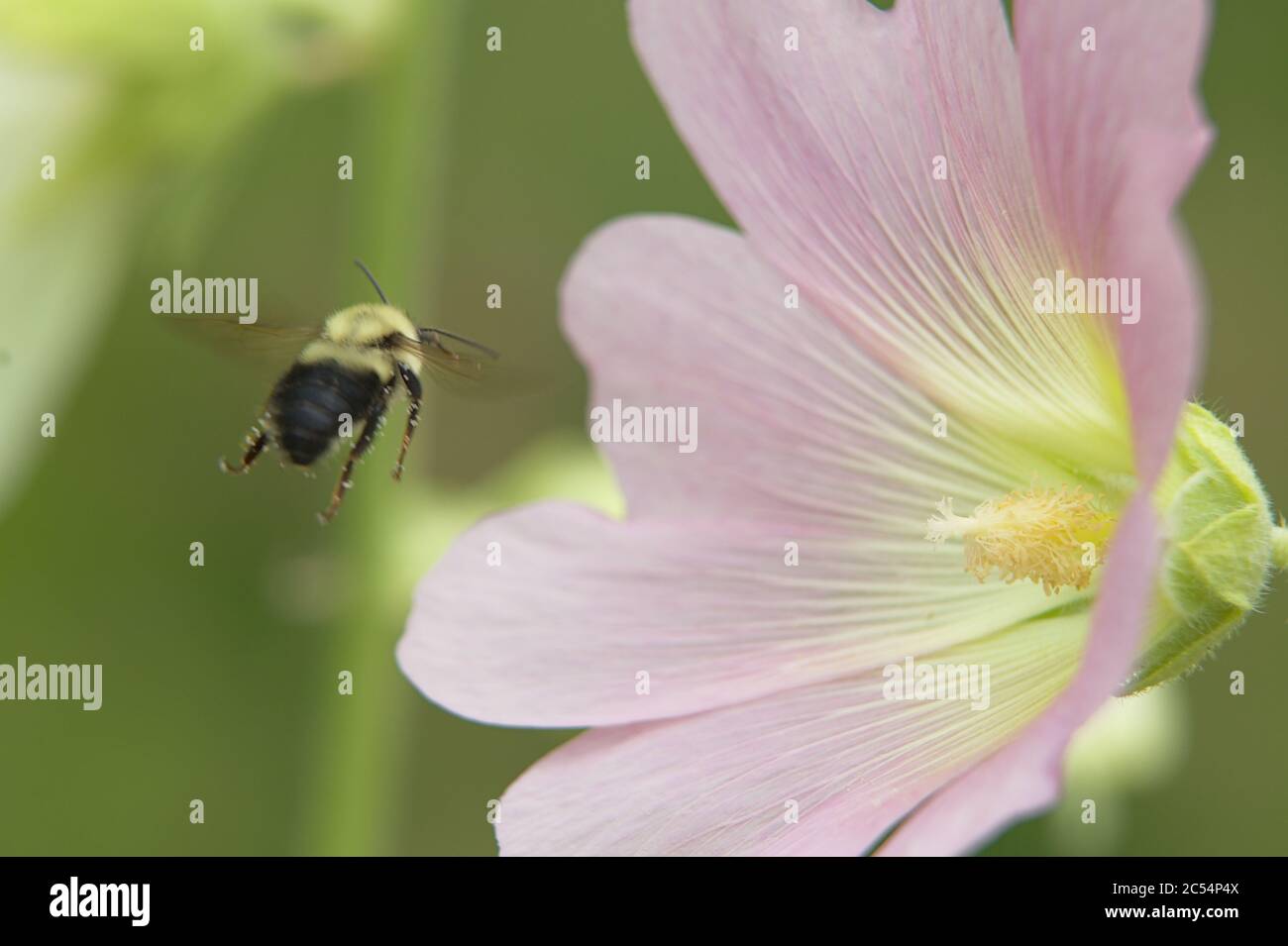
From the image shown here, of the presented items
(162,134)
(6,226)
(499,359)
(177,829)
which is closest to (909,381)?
(499,359)

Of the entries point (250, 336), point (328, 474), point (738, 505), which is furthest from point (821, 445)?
point (328, 474)

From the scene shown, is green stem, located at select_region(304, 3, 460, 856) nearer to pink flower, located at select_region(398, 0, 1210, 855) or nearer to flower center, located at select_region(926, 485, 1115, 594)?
pink flower, located at select_region(398, 0, 1210, 855)

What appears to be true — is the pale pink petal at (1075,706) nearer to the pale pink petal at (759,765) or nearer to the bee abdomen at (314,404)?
the pale pink petal at (759,765)

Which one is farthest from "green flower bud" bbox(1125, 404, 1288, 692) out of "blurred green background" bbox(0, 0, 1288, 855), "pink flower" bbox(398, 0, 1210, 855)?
"blurred green background" bbox(0, 0, 1288, 855)

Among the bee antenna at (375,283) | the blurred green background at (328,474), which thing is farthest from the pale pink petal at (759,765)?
the blurred green background at (328,474)

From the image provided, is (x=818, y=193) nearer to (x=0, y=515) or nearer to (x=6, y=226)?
(x=6, y=226)
